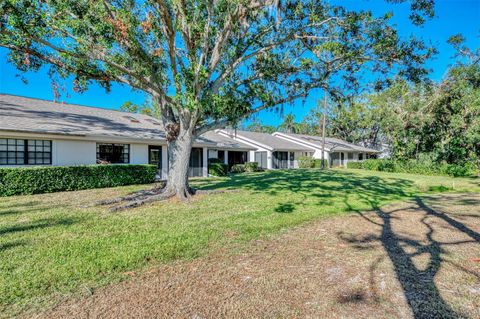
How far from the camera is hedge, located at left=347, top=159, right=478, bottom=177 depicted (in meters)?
23.1

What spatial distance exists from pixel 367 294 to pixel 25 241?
6.13 metres

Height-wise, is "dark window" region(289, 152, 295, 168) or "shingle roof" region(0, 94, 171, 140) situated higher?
"shingle roof" region(0, 94, 171, 140)

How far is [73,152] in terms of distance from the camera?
537 inches

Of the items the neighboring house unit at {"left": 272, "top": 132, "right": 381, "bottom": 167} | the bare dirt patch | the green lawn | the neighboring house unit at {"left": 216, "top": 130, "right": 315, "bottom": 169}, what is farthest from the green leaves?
the neighboring house unit at {"left": 272, "top": 132, "right": 381, "bottom": 167}

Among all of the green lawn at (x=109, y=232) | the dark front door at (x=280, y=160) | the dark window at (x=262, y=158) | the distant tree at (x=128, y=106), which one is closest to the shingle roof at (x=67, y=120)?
the green lawn at (x=109, y=232)

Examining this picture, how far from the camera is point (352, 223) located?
682 centimetres

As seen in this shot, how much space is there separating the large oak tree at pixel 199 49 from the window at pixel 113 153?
5570 millimetres

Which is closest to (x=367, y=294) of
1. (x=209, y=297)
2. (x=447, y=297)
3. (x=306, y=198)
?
(x=447, y=297)

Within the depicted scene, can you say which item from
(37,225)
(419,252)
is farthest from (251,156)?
(419,252)

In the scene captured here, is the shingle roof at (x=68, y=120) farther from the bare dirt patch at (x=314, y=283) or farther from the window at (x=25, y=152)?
the bare dirt patch at (x=314, y=283)

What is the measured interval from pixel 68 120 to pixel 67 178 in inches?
183

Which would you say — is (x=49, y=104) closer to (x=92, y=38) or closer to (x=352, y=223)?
(x=92, y=38)

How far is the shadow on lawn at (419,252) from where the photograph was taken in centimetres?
307

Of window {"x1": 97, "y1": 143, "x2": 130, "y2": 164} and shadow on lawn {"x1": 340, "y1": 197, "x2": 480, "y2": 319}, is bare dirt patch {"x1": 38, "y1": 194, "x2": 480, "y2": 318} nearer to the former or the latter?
shadow on lawn {"x1": 340, "y1": 197, "x2": 480, "y2": 319}
